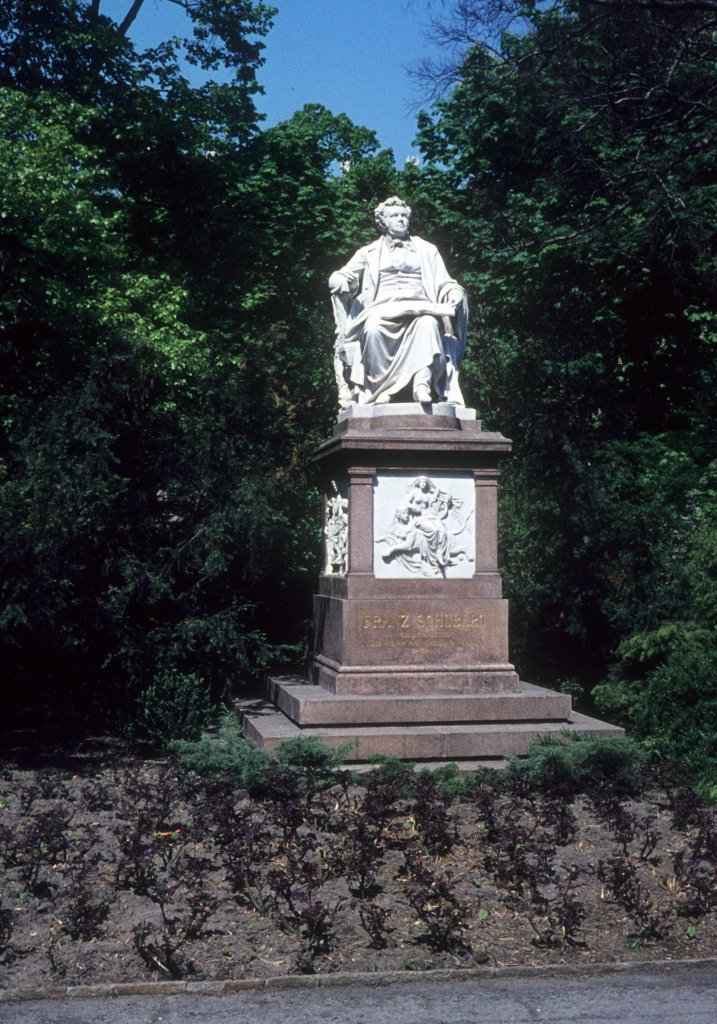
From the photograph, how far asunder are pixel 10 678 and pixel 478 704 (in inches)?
179

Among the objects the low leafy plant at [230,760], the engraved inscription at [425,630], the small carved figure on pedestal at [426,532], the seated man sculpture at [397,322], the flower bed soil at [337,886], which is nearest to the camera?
the flower bed soil at [337,886]

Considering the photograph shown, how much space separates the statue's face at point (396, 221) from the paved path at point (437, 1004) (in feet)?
26.0

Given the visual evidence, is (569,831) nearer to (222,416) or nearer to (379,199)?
(222,416)

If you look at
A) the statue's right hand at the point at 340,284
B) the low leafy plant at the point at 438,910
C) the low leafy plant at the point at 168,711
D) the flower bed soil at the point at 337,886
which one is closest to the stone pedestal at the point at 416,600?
the low leafy plant at the point at 168,711

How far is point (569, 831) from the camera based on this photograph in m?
6.82

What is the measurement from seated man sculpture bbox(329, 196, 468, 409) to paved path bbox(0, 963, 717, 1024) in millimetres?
6450

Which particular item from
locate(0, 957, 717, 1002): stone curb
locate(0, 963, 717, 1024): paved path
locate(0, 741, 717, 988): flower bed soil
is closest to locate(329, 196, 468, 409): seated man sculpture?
locate(0, 741, 717, 988): flower bed soil

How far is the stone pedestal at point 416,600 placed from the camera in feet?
32.1

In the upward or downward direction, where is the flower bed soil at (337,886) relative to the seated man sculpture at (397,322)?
downward

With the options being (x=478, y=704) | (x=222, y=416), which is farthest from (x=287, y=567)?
(x=478, y=704)

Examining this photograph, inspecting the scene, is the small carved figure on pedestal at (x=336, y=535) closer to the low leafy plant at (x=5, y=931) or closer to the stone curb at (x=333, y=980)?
the low leafy plant at (x=5, y=931)

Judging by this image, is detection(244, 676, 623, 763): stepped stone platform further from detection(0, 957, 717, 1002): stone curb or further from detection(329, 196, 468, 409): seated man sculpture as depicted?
detection(0, 957, 717, 1002): stone curb

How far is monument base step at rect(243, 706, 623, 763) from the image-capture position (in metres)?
9.28

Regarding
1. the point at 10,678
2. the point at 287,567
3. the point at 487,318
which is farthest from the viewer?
the point at 487,318
